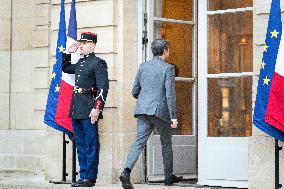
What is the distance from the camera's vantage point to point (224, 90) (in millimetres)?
11430

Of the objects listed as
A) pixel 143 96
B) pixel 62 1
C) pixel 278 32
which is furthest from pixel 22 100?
pixel 278 32

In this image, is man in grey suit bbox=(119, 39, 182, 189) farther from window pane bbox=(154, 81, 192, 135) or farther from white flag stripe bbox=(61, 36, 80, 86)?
window pane bbox=(154, 81, 192, 135)

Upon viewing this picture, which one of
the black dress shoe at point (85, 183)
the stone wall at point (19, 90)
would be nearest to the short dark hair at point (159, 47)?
the black dress shoe at point (85, 183)

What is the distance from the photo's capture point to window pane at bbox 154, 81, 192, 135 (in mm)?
12336

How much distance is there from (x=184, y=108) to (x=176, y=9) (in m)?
1.38

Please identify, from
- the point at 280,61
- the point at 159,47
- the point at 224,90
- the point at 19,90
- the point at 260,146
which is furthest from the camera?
the point at 19,90

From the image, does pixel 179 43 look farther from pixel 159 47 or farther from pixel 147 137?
pixel 147 137

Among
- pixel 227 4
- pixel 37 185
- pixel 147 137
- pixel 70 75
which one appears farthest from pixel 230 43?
pixel 37 185

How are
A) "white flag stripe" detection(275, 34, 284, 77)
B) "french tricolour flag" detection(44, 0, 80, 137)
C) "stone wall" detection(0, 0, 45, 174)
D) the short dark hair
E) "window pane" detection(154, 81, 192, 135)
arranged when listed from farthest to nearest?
1. "stone wall" detection(0, 0, 45, 174)
2. "window pane" detection(154, 81, 192, 135)
3. "french tricolour flag" detection(44, 0, 80, 137)
4. the short dark hair
5. "white flag stripe" detection(275, 34, 284, 77)

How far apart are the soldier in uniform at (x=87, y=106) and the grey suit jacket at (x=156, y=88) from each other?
0.51 metres

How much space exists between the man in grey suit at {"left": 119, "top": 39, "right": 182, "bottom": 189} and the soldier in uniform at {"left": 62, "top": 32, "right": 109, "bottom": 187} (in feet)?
1.65

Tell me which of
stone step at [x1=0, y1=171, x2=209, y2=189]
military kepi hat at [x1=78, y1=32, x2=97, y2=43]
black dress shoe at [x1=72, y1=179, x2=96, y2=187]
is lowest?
stone step at [x1=0, y1=171, x2=209, y2=189]

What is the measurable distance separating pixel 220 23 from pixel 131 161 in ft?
7.18

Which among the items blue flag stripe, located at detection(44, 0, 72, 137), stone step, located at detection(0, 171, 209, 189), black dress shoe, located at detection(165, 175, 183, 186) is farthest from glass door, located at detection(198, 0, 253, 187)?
blue flag stripe, located at detection(44, 0, 72, 137)
